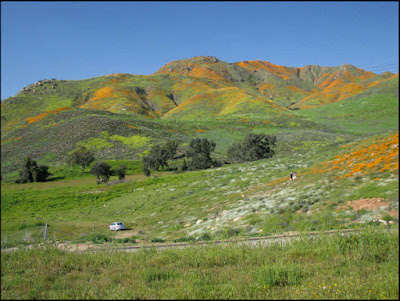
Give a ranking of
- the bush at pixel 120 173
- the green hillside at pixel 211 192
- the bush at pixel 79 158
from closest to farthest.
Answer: the green hillside at pixel 211 192 → the bush at pixel 79 158 → the bush at pixel 120 173

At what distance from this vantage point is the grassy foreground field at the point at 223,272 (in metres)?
5.01

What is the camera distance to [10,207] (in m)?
4.66

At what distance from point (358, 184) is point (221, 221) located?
834 centimetres

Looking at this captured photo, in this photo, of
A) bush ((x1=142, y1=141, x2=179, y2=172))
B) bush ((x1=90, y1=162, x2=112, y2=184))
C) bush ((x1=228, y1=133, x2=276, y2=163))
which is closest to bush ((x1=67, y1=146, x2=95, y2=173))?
bush ((x1=90, y1=162, x2=112, y2=184))

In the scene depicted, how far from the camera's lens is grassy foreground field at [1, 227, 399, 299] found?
501 cm

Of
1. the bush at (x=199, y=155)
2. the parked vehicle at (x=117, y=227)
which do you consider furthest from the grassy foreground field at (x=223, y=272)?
the bush at (x=199, y=155)

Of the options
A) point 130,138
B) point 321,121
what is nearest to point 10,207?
point 130,138

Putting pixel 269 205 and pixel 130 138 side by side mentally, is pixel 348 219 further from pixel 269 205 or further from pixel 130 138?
pixel 130 138

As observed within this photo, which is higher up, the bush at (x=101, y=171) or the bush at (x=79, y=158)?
the bush at (x=79, y=158)

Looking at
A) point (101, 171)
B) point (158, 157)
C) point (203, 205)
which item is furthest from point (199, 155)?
point (203, 205)

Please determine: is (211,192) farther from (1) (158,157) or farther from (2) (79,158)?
(1) (158,157)

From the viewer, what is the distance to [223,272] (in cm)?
656

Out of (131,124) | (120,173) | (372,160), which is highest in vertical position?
(131,124)

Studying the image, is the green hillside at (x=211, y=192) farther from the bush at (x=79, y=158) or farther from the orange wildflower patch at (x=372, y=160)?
the bush at (x=79, y=158)
